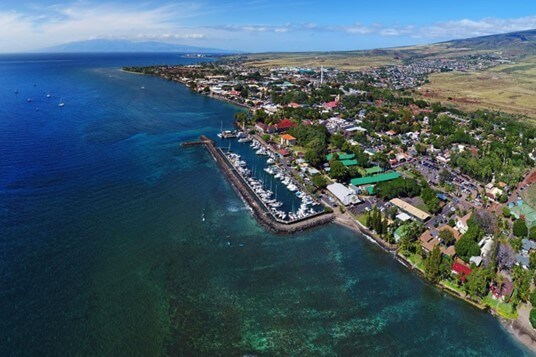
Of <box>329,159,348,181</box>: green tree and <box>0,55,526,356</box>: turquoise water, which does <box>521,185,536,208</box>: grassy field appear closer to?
<box>329,159,348,181</box>: green tree

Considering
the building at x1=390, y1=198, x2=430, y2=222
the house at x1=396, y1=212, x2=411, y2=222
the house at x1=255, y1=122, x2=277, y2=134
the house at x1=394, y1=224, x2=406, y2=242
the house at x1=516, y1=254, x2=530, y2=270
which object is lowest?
the house at x1=516, y1=254, x2=530, y2=270

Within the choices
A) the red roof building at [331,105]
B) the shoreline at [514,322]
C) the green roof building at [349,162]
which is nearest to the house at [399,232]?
the shoreline at [514,322]

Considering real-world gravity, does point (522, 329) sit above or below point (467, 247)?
below

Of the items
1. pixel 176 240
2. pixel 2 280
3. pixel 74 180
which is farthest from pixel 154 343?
pixel 74 180

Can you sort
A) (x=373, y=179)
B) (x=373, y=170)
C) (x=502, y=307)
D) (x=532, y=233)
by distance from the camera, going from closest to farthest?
(x=502, y=307)
(x=532, y=233)
(x=373, y=179)
(x=373, y=170)

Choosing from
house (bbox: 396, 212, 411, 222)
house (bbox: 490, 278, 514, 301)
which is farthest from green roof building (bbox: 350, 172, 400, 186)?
house (bbox: 490, 278, 514, 301)

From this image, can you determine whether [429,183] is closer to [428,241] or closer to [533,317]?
[428,241]

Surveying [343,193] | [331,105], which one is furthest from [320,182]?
[331,105]

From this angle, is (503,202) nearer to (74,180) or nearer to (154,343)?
(154,343)

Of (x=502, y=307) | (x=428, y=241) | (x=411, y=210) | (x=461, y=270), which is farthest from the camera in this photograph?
(x=411, y=210)
